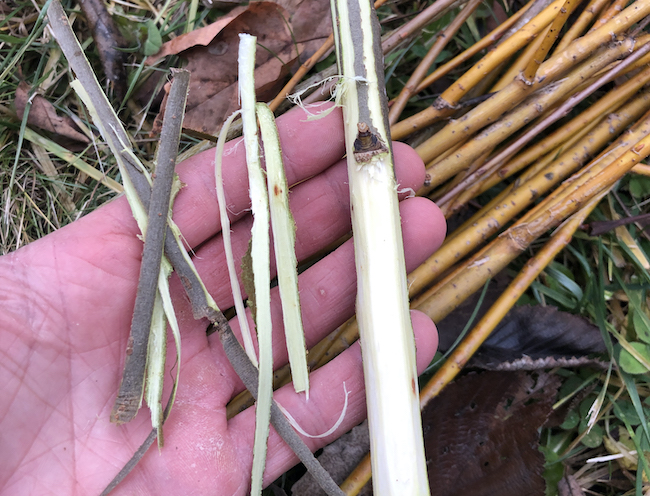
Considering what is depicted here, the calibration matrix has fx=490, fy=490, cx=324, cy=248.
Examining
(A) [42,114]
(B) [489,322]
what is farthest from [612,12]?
(A) [42,114]

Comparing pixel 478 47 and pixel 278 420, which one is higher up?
pixel 478 47

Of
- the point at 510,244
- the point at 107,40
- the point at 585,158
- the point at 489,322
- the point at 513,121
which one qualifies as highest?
the point at 107,40

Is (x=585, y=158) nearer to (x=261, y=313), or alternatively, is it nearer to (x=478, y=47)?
(x=478, y=47)

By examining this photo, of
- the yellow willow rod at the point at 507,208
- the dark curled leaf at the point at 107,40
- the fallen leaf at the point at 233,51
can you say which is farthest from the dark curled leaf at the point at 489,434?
the dark curled leaf at the point at 107,40

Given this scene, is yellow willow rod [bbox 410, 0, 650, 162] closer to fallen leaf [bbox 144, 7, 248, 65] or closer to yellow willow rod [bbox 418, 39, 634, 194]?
yellow willow rod [bbox 418, 39, 634, 194]

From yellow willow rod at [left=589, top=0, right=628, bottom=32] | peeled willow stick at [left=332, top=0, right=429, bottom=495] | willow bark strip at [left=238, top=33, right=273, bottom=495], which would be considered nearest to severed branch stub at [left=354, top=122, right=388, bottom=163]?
peeled willow stick at [left=332, top=0, right=429, bottom=495]

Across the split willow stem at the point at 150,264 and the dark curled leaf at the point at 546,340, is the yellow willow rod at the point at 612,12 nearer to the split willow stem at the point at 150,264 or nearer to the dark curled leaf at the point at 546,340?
the dark curled leaf at the point at 546,340

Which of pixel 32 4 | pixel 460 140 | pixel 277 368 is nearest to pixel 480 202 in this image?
pixel 460 140
